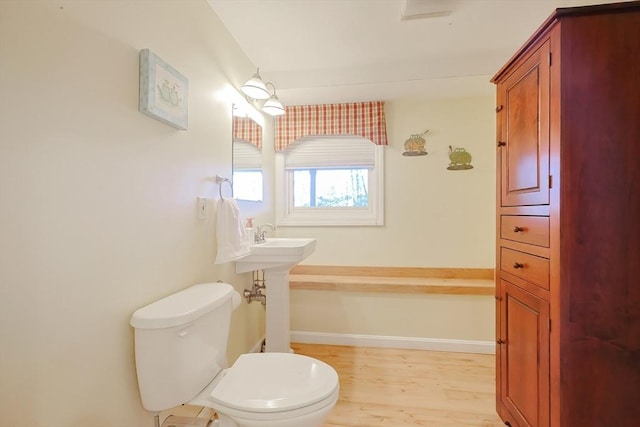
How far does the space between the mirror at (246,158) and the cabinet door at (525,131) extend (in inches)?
60.9

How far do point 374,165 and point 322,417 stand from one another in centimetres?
225

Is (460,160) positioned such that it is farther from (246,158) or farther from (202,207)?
(202,207)

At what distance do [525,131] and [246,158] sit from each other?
167 centimetres

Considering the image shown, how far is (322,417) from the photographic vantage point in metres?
1.05

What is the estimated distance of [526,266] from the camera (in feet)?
4.27

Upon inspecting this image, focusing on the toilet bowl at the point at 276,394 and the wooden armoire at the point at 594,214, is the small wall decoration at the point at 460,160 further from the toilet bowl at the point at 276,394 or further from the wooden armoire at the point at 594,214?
the toilet bowl at the point at 276,394

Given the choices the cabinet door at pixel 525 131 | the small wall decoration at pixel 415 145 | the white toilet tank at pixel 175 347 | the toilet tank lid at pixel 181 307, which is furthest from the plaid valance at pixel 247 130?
the cabinet door at pixel 525 131

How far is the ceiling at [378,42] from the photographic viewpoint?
1.71 metres

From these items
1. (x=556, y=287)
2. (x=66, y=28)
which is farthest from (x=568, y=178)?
(x=66, y=28)

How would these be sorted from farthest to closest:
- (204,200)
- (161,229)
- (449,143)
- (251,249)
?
1. (449,143)
2. (251,249)
3. (204,200)
4. (161,229)

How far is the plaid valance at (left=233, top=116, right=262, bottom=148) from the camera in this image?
2.00m

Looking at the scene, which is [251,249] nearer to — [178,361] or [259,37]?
[178,361]

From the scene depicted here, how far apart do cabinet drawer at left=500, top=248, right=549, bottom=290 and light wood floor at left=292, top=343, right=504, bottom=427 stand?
2.89ft

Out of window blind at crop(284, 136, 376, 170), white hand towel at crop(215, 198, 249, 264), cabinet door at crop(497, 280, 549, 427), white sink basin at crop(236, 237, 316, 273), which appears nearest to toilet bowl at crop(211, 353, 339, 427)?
white hand towel at crop(215, 198, 249, 264)
